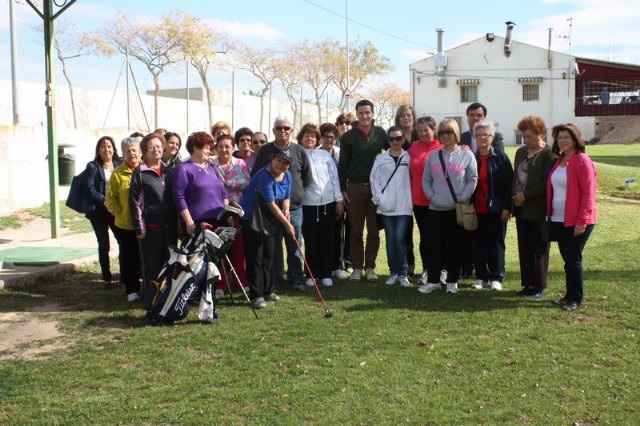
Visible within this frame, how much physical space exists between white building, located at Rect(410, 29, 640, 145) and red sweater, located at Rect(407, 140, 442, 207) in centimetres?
4151

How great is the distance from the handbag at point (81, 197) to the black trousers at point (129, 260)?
67 centimetres

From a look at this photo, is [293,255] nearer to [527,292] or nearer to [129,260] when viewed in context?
[129,260]

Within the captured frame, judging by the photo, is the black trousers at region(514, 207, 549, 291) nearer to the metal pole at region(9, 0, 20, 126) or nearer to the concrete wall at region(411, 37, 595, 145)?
the metal pole at region(9, 0, 20, 126)

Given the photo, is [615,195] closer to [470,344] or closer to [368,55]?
[470,344]

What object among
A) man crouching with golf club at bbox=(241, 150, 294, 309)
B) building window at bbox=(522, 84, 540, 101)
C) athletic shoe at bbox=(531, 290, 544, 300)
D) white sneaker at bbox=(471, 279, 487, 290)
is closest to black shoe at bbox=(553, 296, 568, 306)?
athletic shoe at bbox=(531, 290, 544, 300)

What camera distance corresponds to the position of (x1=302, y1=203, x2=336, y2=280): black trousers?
762 cm

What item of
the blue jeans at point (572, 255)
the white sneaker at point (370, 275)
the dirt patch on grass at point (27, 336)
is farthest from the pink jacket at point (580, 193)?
the dirt patch on grass at point (27, 336)

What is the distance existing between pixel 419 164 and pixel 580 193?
1.81 metres

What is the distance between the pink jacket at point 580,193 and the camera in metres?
5.98

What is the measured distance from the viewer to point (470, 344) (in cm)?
538

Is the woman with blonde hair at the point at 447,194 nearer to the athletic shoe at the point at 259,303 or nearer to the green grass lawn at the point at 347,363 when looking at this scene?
the green grass lawn at the point at 347,363

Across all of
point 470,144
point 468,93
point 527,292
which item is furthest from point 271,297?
point 468,93

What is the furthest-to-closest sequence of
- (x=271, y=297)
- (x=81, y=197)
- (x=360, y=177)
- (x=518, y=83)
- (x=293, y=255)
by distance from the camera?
(x=518, y=83), (x=81, y=197), (x=360, y=177), (x=293, y=255), (x=271, y=297)

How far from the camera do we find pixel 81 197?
A: 7.86 m
